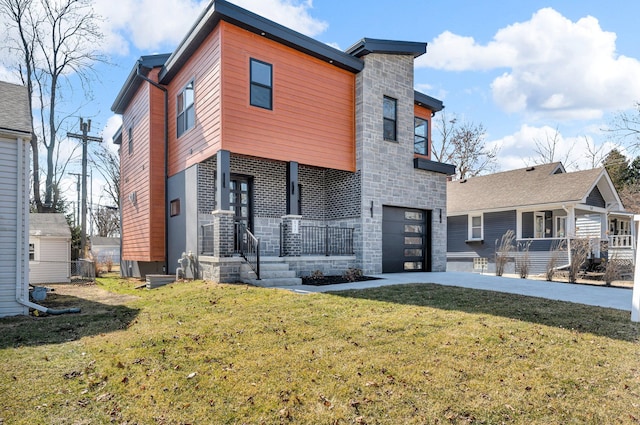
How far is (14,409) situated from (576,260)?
13720 millimetres

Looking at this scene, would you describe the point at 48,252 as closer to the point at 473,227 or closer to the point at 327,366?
the point at 327,366

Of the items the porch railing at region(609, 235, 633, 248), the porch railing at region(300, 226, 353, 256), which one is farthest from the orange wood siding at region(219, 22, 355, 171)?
the porch railing at region(609, 235, 633, 248)

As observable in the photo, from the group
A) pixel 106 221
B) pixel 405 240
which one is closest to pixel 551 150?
pixel 405 240

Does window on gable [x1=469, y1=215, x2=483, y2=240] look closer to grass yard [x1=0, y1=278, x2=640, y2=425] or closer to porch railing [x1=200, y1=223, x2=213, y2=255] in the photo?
grass yard [x1=0, y1=278, x2=640, y2=425]

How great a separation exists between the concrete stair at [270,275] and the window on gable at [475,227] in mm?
14912

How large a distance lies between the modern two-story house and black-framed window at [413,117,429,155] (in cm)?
6

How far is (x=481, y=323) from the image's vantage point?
5.47 meters

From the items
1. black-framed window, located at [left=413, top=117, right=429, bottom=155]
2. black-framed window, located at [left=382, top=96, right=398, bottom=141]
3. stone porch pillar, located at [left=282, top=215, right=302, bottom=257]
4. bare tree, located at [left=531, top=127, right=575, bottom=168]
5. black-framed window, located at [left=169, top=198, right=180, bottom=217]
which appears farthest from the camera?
bare tree, located at [left=531, top=127, right=575, bottom=168]

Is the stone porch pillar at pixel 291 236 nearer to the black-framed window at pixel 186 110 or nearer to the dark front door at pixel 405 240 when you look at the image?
the dark front door at pixel 405 240

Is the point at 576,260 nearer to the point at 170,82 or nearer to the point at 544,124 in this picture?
the point at 170,82

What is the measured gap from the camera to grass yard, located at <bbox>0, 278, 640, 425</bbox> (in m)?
3.24

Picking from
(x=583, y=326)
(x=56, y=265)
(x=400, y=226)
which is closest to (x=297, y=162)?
(x=400, y=226)

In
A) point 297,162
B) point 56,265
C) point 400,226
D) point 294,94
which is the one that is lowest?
point 56,265

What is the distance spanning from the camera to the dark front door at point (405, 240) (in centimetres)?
1243
